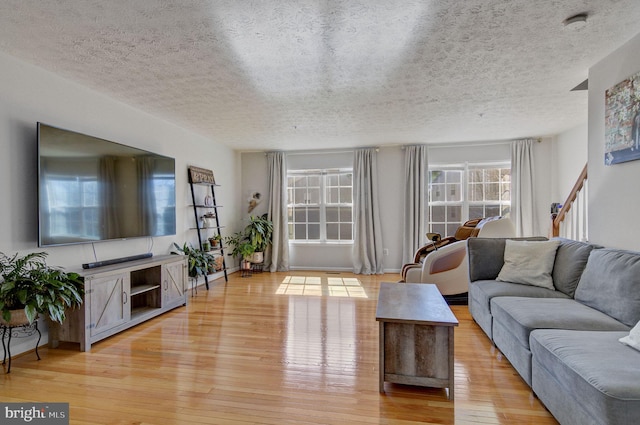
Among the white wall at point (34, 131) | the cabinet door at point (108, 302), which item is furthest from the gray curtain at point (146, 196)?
the cabinet door at point (108, 302)

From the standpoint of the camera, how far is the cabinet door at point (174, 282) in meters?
3.66

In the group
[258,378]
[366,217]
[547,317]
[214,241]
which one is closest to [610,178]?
[547,317]

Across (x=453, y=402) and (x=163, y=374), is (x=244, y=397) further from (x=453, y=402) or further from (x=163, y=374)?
(x=453, y=402)

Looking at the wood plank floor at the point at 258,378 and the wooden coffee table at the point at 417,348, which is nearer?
the wood plank floor at the point at 258,378

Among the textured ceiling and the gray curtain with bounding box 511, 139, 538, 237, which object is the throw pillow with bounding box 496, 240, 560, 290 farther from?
the gray curtain with bounding box 511, 139, 538, 237

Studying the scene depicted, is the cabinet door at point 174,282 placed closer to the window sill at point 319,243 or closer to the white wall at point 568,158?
the window sill at point 319,243

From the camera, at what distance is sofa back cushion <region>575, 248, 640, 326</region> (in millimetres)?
1918

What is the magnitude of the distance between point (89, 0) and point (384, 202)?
16.8ft

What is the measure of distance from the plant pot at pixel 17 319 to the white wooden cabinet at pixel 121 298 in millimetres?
407

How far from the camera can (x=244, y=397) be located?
6.52 feet

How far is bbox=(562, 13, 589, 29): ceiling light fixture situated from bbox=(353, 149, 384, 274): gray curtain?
3970 mm

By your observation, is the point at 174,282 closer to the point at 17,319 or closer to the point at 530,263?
the point at 17,319

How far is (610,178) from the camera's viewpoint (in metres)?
2.59

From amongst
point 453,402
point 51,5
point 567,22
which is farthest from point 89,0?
point 453,402
